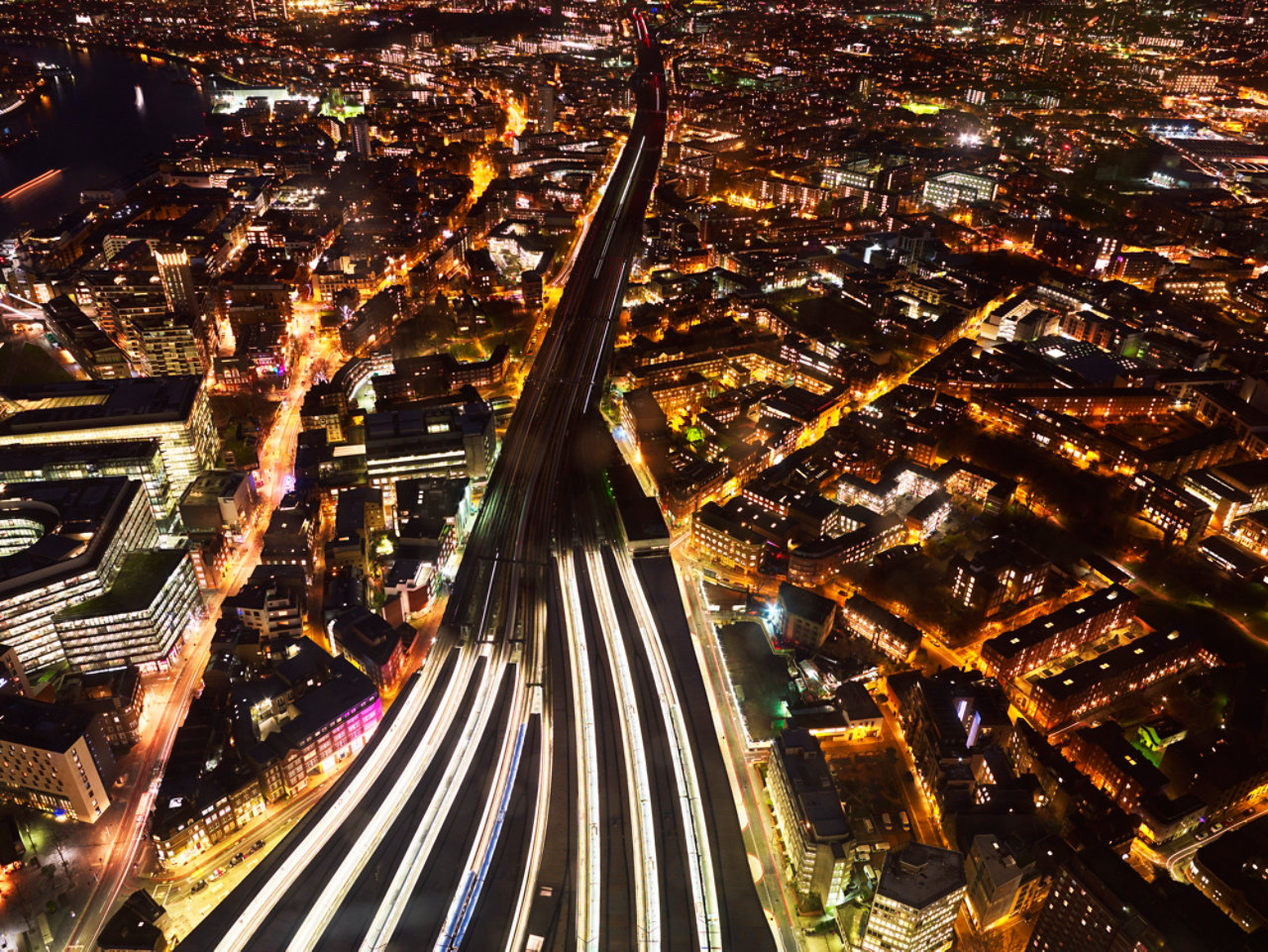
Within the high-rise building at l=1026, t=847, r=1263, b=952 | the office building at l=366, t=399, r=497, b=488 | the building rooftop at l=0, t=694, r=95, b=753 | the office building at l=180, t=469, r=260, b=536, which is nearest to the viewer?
the high-rise building at l=1026, t=847, r=1263, b=952

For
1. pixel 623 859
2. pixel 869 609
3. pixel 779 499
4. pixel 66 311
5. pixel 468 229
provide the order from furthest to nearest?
pixel 468 229, pixel 66 311, pixel 779 499, pixel 869 609, pixel 623 859

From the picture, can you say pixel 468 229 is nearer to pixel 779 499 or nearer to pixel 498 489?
pixel 498 489

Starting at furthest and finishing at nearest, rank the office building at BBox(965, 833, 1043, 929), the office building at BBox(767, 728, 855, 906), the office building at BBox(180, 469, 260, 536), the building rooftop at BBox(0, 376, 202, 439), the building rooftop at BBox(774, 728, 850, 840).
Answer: the building rooftop at BBox(0, 376, 202, 439), the office building at BBox(180, 469, 260, 536), the building rooftop at BBox(774, 728, 850, 840), the office building at BBox(767, 728, 855, 906), the office building at BBox(965, 833, 1043, 929)

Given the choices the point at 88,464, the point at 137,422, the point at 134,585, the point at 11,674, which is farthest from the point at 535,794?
the point at 137,422

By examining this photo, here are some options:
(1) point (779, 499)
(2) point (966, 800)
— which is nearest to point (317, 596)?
(1) point (779, 499)

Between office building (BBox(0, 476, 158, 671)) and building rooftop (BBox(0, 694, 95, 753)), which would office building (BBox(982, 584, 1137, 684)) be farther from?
office building (BBox(0, 476, 158, 671))

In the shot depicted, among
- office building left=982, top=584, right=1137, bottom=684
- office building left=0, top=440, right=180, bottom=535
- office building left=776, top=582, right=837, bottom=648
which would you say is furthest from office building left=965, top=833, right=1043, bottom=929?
office building left=0, top=440, right=180, bottom=535

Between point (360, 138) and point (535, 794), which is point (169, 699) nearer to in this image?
point (535, 794)

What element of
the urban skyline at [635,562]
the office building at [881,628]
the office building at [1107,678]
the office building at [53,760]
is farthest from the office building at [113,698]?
the office building at [1107,678]
